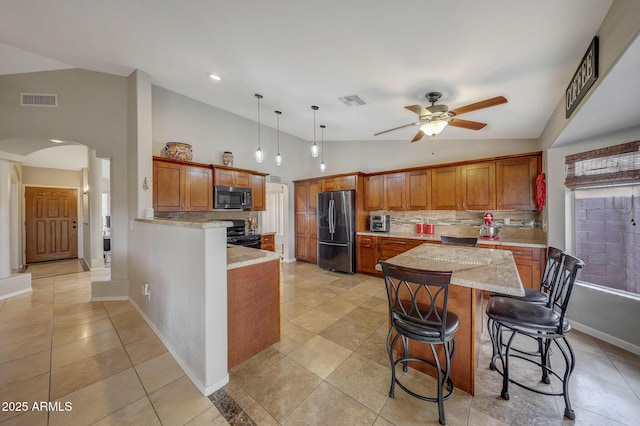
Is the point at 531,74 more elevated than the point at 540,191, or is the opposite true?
the point at 531,74

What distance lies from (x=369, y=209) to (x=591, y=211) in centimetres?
325

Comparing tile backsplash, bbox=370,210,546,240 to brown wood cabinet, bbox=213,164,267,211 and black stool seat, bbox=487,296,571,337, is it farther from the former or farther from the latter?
brown wood cabinet, bbox=213,164,267,211

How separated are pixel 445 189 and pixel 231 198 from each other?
4.03m

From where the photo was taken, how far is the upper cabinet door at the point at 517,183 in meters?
Result: 3.54

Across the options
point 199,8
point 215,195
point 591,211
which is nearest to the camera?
point 199,8

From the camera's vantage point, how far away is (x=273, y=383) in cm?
183

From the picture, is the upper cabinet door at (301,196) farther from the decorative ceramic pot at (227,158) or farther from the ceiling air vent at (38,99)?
the ceiling air vent at (38,99)

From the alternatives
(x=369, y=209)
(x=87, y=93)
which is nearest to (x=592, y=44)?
(x=369, y=209)

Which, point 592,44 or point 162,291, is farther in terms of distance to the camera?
point 162,291

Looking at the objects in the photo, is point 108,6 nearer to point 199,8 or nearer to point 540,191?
point 199,8

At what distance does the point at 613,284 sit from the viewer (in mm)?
2521

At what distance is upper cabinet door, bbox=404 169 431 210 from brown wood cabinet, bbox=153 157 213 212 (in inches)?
150

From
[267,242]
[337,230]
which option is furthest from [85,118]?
[337,230]

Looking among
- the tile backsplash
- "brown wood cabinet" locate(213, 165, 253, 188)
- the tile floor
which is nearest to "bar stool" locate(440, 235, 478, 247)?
the tile floor
